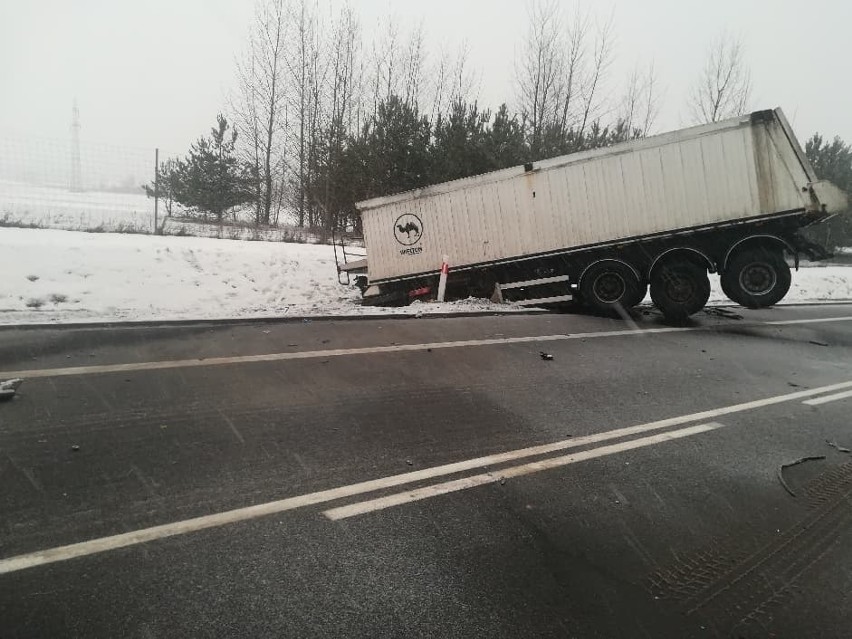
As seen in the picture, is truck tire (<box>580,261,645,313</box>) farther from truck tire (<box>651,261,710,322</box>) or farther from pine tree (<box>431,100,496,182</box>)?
pine tree (<box>431,100,496,182</box>)

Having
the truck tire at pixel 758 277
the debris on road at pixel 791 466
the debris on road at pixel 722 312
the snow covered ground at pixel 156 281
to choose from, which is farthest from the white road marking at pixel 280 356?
the debris on road at pixel 791 466

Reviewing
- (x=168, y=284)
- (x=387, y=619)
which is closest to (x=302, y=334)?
(x=168, y=284)

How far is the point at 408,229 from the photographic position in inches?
550

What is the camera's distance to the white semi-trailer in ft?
37.5

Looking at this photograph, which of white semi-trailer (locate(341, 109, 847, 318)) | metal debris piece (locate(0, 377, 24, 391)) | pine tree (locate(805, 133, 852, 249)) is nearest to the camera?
metal debris piece (locate(0, 377, 24, 391))

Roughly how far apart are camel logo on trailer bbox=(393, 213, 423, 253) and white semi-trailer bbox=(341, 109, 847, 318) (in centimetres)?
3

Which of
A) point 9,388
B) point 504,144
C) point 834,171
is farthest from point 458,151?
point 834,171

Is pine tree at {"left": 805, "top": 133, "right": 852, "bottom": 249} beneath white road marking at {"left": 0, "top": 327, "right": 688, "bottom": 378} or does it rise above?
above

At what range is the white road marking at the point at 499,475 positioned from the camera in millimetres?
3354

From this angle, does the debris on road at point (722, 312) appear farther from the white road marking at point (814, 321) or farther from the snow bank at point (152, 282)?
the snow bank at point (152, 282)

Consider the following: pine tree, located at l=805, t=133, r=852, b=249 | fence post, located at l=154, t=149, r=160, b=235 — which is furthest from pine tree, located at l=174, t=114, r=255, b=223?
pine tree, located at l=805, t=133, r=852, b=249

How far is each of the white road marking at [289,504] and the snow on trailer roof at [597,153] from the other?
27.6 feet

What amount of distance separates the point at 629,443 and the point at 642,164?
30.2 ft

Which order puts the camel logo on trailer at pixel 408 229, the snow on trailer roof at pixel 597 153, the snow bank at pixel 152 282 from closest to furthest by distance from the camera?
the snow bank at pixel 152 282 < the snow on trailer roof at pixel 597 153 < the camel logo on trailer at pixel 408 229
